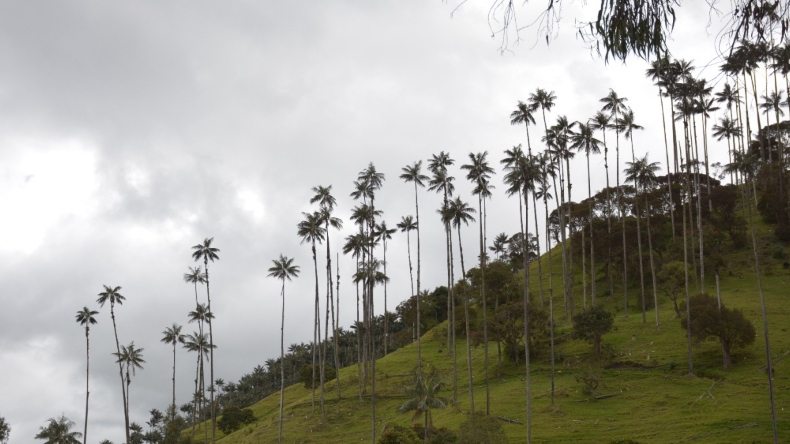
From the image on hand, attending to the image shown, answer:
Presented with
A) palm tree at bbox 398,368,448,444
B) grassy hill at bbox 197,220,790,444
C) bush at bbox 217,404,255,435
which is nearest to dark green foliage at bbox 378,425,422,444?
palm tree at bbox 398,368,448,444

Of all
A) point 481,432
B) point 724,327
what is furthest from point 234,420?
point 724,327

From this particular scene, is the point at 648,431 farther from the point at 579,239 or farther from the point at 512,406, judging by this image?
the point at 579,239

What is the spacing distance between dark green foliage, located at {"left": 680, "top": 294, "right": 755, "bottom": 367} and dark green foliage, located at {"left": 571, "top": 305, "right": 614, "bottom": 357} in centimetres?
856

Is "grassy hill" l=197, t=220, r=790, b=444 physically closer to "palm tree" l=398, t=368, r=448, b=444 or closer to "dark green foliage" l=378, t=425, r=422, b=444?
"dark green foliage" l=378, t=425, r=422, b=444

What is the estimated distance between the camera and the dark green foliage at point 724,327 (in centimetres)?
6316

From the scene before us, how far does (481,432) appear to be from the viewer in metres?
47.3

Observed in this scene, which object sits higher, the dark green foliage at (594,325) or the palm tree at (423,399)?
the dark green foliage at (594,325)

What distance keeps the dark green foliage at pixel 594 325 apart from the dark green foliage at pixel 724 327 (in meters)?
8.56

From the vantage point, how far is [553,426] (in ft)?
186

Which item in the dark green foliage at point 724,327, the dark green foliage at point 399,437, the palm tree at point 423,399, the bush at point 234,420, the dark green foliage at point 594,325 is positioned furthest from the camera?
the bush at point 234,420

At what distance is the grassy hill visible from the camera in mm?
52031

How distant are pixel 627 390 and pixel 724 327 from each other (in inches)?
425

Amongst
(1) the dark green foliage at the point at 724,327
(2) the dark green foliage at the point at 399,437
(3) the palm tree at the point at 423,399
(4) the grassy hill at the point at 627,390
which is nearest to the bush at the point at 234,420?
(4) the grassy hill at the point at 627,390

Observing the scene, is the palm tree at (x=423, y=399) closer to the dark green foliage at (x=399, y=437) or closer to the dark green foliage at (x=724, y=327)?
the dark green foliage at (x=399, y=437)
